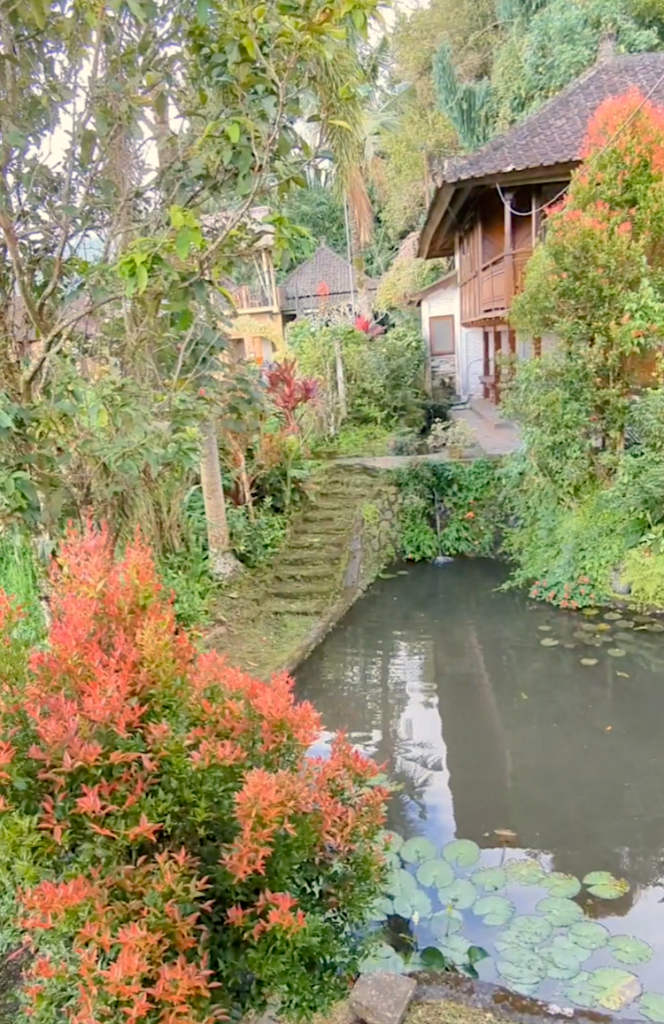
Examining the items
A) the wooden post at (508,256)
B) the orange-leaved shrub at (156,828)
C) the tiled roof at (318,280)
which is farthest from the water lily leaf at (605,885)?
the tiled roof at (318,280)

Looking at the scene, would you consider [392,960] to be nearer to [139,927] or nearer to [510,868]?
[510,868]

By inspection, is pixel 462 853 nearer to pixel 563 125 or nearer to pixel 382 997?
pixel 382 997

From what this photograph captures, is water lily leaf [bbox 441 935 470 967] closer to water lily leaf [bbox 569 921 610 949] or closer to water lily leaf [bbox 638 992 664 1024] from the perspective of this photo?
water lily leaf [bbox 569 921 610 949]

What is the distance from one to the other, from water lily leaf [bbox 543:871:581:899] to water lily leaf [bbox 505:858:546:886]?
4 cm

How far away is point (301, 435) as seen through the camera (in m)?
10.4

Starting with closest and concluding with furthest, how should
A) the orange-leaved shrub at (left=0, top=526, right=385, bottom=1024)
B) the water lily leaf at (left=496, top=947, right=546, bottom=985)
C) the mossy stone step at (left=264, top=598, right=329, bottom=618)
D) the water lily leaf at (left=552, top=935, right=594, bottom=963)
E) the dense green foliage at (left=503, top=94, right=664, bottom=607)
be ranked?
1. the orange-leaved shrub at (left=0, top=526, right=385, bottom=1024)
2. the water lily leaf at (left=496, top=947, right=546, bottom=985)
3. the water lily leaf at (left=552, top=935, right=594, bottom=963)
4. the dense green foliage at (left=503, top=94, right=664, bottom=607)
5. the mossy stone step at (left=264, top=598, right=329, bottom=618)

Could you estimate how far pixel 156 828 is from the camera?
1929 mm

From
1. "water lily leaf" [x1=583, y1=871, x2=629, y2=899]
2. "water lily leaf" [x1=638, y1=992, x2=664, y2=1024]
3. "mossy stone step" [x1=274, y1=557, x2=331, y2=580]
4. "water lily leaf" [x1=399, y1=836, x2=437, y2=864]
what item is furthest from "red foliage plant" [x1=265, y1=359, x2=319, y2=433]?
"water lily leaf" [x1=638, y1=992, x2=664, y2=1024]

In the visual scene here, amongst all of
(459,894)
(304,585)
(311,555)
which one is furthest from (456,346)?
(459,894)

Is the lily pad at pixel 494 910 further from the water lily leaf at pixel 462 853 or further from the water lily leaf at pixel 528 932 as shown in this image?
the water lily leaf at pixel 462 853

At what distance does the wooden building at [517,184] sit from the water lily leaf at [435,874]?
20.8ft

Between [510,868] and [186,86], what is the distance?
4291 millimetres

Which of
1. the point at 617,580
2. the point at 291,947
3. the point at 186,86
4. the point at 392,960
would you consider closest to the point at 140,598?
the point at 291,947

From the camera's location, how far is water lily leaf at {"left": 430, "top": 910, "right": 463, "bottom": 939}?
10.8 ft
